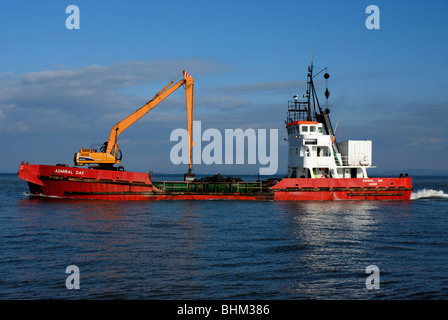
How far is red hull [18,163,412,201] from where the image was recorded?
33.6 meters

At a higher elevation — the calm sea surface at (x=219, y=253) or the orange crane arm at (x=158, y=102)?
the orange crane arm at (x=158, y=102)

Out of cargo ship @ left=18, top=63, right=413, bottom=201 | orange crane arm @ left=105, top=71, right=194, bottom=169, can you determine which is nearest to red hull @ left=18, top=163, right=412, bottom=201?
cargo ship @ left=18, top=63, right=413, bottom=201

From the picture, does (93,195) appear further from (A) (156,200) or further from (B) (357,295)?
(B) (357,295)

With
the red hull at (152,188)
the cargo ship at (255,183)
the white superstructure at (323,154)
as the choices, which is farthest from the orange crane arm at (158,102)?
the white superstructure at (323,154)

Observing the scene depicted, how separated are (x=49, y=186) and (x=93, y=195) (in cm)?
383

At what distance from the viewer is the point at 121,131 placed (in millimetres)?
38438

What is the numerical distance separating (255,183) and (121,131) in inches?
530

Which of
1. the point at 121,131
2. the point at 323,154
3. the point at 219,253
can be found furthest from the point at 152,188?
the point at 219,253

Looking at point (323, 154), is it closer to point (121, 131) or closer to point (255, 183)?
point (255, 183)

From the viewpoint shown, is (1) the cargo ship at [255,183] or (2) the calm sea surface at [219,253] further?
(1) the cargo ship at [255,183]

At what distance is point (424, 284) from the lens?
1226cm

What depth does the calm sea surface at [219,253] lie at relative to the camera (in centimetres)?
1163

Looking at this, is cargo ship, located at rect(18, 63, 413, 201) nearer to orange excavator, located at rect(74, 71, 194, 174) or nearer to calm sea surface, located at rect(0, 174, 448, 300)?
orange excavator, located at rect(74, 71, 194, 174)

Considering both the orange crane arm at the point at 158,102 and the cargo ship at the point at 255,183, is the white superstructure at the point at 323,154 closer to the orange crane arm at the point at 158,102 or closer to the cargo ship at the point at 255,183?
the cargo ship at the point at 255,183
